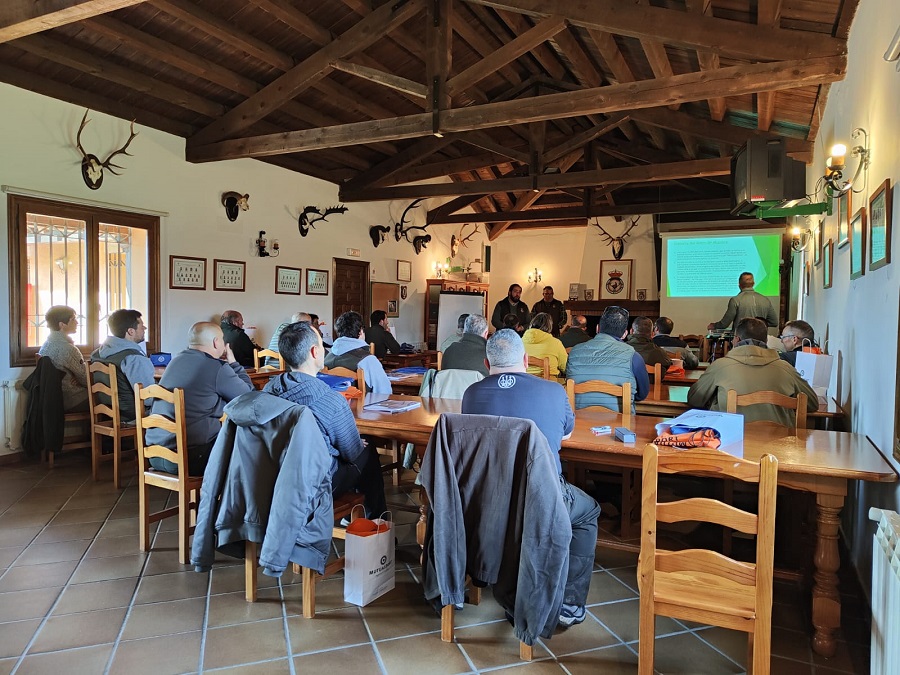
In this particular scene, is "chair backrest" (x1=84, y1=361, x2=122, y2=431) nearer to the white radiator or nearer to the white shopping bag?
the white radiator

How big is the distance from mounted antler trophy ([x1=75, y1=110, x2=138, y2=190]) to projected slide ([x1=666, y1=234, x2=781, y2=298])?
8485 mm

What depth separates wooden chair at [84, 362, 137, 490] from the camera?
4.16 metres

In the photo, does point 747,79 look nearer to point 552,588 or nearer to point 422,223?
point 552,588

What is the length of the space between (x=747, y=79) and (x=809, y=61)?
1.20ft

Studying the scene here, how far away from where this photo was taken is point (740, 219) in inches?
402

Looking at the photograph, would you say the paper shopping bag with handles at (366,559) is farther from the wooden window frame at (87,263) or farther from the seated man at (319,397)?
the wooden window frame at (87,263)

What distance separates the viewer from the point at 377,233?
30.9 ft

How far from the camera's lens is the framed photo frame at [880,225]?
2.46 metres

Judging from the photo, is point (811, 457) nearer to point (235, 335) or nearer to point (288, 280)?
point (235, 335)

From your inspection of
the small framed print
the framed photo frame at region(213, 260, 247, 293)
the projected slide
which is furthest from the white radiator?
the projected slide

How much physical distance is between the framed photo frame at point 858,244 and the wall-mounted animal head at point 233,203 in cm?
591

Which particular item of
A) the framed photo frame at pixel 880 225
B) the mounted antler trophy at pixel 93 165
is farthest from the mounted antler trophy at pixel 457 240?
the framed photo frame at pixel 880 225

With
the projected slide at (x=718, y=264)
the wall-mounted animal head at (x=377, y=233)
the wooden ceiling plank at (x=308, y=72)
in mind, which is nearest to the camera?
the wooden ceiling plank at (x=308, y=72)

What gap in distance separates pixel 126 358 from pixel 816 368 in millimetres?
4514
